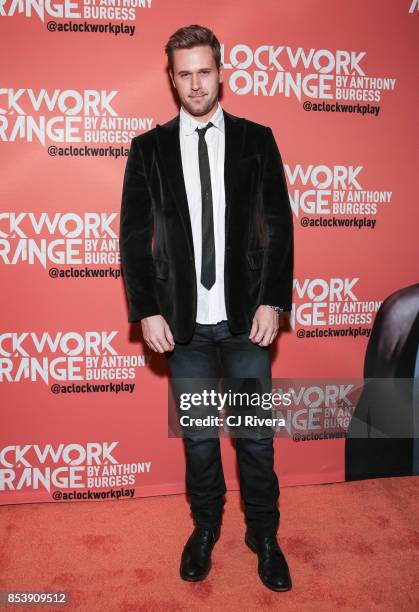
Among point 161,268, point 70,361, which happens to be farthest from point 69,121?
point 70,361

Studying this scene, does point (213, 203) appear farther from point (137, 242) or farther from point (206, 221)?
point (137, 242)

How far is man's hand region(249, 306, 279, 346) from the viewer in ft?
6.85

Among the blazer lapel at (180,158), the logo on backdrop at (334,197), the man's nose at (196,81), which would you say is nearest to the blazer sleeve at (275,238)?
the blazer lapel at (180,158)

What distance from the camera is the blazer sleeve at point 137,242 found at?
212cm

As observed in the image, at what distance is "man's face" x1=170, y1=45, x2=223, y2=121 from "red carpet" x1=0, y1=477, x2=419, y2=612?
1876mm

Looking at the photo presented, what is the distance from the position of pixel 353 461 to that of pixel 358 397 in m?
0.37

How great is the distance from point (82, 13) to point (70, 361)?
172 centimetres

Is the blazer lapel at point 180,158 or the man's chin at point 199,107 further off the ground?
the man's chin at point 199,107

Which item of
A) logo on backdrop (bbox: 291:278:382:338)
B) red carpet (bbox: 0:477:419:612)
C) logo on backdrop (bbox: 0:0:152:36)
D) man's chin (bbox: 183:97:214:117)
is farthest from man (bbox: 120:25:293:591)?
logo on backdrop (bbox: 291:278:382:338)

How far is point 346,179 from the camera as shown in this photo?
2879mm

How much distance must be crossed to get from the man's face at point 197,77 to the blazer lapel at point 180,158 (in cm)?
14

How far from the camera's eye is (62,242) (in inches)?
107
